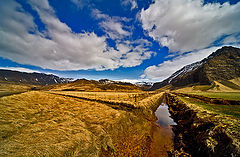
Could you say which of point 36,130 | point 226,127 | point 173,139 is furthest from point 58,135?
point 226,127

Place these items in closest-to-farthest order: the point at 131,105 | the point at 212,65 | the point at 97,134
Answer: the point at 97,134 < the point at 131,105 < the point at 212,65

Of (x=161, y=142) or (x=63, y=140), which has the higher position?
(x=63, y=140)

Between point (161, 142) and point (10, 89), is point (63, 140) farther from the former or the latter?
point (10, 89)

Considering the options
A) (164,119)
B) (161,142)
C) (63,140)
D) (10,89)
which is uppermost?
(63,140)

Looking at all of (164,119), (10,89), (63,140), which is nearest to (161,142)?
(164,119)

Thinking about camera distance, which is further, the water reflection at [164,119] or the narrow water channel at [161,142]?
the water reflection at [164,119]

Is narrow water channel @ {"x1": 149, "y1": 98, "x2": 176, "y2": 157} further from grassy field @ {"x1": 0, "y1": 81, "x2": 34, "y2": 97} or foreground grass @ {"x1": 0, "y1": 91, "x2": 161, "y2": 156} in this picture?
grassy field @ {"x1": 0, "y1": 81, "x2": 34, "y2": 97}

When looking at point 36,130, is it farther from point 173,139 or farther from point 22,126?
point 173,139

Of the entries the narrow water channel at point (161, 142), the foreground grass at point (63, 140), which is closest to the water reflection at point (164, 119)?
the narrow water channel at point (161, 142)

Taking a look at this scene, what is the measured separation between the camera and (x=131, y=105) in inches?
758

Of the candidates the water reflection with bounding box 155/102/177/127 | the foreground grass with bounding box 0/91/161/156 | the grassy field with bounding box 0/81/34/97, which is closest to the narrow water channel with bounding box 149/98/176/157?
the foreground grass with bounding box 0/91/161/156

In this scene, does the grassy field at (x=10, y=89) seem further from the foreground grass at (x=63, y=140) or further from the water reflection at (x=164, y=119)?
the water reflection at (x=164, y=119)

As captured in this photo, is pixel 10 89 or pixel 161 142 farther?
pixel 10 89

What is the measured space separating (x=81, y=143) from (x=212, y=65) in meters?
276
